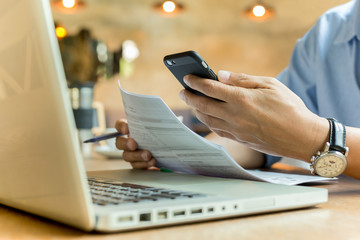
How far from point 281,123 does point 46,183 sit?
1.05ft

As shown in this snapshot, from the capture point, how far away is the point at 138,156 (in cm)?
72

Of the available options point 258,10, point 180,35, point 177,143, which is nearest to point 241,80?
point 177,143

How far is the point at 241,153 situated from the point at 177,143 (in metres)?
0.37

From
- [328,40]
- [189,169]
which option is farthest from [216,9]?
[189,169]

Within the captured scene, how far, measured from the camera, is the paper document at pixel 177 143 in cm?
49

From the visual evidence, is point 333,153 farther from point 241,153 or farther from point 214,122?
point 241,153

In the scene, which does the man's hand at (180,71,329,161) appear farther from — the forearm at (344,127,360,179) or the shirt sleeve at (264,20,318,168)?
the shirt sleeve at (264,20,318,168)

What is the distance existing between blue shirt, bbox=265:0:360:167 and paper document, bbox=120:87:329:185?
416mm

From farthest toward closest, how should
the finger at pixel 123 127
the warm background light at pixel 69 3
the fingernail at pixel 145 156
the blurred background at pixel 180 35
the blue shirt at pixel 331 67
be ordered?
the blurred background at pixel 180 35
the warm background light at pixel 69 3
the blue shirt at pixel 331 67
the finger at pixel 123 127
the fingernail at pixel 145 156

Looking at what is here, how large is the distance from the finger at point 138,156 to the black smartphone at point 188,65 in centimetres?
20

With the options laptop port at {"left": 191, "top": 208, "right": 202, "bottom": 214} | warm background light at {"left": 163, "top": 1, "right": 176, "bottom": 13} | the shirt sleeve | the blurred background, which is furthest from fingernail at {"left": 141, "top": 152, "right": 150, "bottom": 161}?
the blurred background

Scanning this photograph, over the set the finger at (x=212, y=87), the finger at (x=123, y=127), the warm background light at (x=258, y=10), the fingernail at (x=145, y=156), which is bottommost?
the fingernail at (x=145, y=156)

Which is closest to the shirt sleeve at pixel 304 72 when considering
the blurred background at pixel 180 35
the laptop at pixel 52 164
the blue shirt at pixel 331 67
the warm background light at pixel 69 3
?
the blue shirt at pixel 331 67

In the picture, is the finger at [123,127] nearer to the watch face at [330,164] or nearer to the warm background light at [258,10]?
the watch face at [330,164]
